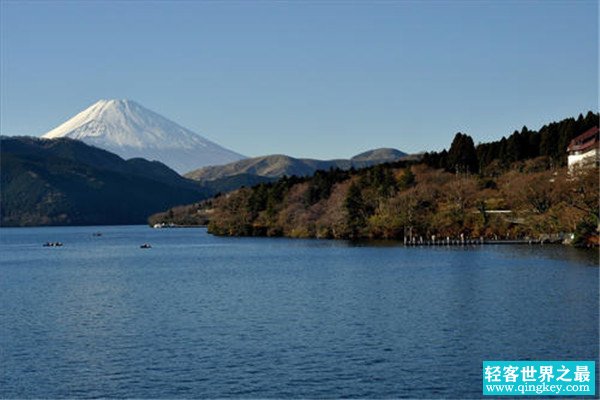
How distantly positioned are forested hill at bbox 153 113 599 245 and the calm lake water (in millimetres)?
24300

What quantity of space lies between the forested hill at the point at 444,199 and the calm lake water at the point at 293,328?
79.7 ft

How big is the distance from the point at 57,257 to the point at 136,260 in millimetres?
14299

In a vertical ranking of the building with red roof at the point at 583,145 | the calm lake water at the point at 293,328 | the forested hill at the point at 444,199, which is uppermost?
the building with red roof at the point at 583,145

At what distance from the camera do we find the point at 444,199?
112 meters

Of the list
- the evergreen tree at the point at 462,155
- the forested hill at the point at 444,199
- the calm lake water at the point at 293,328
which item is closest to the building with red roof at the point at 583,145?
the forested hill at the point at 444,199

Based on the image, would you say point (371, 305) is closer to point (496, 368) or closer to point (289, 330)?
point (289, 330)

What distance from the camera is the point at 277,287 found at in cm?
5438

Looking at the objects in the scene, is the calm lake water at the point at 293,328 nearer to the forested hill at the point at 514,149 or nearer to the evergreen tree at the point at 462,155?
the forested hill at the point at 514,149

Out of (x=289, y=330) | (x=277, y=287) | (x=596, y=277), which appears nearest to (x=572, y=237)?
(x=596, y=277)

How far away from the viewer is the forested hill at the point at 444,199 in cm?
9088

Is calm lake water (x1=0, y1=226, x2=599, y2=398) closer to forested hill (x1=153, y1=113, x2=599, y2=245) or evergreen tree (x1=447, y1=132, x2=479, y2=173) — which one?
forested hill (x1=153, y1=113, x2=599, y2=245)

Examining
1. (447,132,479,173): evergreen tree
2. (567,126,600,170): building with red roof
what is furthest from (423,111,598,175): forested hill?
(567,126,600,170): building with red roof

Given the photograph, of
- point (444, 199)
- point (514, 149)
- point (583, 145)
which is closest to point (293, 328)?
point (444, 199)

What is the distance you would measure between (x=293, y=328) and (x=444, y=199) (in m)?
77.2
